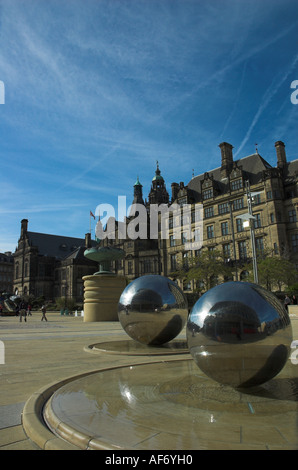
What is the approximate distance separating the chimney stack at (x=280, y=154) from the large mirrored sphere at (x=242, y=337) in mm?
45452

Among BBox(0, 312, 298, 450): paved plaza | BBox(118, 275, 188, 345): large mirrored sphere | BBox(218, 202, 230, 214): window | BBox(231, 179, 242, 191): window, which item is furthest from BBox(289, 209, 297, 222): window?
BBox(0, 312, 298, 450): paved plaza

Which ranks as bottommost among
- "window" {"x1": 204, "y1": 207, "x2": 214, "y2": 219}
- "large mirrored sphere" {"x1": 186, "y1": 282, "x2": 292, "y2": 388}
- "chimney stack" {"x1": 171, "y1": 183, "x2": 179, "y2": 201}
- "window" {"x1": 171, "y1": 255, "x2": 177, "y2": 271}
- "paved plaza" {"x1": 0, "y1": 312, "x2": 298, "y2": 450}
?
"paved plaza" {"x1": 0, "y1": 312, "x2": 298, "y2": 450}

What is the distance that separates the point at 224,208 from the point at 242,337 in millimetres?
44957

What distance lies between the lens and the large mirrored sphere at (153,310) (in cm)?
941

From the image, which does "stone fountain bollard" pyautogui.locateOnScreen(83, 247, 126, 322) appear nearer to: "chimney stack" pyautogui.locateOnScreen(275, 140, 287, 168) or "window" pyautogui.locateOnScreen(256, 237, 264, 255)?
"window" pyautogui.locateOnScreen(256, 237, 264, 255)

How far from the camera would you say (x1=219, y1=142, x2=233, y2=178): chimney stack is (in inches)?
1999

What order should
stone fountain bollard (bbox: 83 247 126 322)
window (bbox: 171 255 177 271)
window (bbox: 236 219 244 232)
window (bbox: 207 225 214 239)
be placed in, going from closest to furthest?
1. stone fountain bollard (bbox: 83 247 126 322)
2. window (bbox: 236 219 244 232)
3. window (bbox: 207 225 214 239)
4. window (bbox: 171 255 177 271)

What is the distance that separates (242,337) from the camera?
15.8 feet

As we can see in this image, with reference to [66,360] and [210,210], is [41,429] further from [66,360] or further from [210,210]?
[210,210]

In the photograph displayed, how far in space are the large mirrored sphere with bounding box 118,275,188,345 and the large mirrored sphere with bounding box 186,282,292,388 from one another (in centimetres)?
419

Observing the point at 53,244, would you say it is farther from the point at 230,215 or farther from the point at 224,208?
the point at 230,215

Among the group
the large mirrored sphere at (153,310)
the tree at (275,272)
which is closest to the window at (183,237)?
the tree at (275,272)

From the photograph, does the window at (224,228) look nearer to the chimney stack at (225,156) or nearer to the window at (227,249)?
the window at (227,249)
